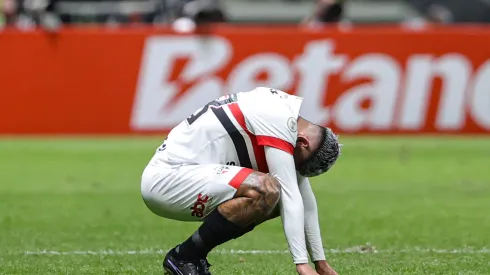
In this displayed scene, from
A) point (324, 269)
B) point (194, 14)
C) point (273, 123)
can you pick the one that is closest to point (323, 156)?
point (273, 123)

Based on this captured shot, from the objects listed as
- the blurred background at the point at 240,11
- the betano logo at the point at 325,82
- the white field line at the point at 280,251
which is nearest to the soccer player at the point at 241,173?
the white field line at the point at 280,251

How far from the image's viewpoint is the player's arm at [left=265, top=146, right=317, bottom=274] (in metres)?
7.46

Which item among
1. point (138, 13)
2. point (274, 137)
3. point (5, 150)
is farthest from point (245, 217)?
point (138, 13)

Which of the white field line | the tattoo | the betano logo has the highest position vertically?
the tattoo

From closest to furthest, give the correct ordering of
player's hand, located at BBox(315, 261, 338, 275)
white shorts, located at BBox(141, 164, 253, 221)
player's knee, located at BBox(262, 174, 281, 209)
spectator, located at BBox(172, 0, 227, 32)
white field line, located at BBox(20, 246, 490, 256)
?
player's knee, located at BBox(262, 174, 281, 209) < white shorts, located at BBox(141, 164, 253, 221) < player's hand, located at BBox(315, 261, 338, 275) < white field line, located at BBox(20, 246, 490, 256) < spectator, located at BBox(172, 0, 227, 32)

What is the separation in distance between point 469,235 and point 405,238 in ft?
2.03

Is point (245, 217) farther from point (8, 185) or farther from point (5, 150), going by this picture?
point (5, 150)

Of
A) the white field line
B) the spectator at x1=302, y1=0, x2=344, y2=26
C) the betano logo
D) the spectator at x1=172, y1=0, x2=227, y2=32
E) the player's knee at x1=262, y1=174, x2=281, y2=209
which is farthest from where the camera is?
the spectator at x1=302, y1=0, x2=344, y2=26

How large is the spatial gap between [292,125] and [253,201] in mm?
542

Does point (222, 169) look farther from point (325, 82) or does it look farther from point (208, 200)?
point (325, 82)

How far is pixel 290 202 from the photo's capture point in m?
7.55

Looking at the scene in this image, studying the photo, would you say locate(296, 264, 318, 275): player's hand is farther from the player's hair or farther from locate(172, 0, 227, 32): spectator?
locate(172, 0, 227, 32): spectator

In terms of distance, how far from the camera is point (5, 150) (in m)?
19.0

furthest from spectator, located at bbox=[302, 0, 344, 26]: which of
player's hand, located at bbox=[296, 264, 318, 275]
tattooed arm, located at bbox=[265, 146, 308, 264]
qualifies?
player's hand, located at bbox=[296, 264, 318, 275]
